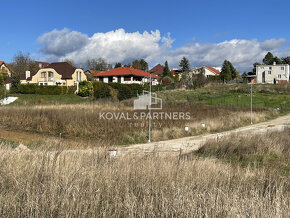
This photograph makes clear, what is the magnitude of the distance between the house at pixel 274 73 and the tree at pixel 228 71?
23.1ft

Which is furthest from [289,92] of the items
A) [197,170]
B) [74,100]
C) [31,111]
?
[197,170]

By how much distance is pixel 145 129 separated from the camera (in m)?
15.9

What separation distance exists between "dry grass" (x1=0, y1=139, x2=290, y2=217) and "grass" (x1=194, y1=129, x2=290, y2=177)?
2.80 metres

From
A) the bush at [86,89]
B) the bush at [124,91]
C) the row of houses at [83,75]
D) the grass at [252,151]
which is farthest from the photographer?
the row of houses at [83,75]

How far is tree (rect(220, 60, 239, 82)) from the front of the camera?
6017 centimetres

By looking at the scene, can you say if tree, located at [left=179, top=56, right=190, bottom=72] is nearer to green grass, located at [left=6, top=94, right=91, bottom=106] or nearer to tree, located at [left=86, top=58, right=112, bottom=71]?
tree, located at [left=86, top=58, right=112, bottom=71]

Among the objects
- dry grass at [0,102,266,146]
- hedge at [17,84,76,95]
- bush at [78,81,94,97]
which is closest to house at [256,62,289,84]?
bush at [78,81,94,97]

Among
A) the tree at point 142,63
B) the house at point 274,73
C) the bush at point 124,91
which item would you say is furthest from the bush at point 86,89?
the tree at point 142,63

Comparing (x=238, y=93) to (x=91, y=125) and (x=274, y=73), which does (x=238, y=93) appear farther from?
(x=91, y=125)

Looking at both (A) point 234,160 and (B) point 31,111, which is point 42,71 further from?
(A) point 234,160

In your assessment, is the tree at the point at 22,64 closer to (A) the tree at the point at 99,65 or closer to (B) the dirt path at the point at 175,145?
(A) the tree at the point at 99,65

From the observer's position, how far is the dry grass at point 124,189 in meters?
2.99

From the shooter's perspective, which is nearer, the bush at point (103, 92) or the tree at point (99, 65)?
the bush at point (103, 92)

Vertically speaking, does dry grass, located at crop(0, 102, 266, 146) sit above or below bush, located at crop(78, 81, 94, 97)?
below
